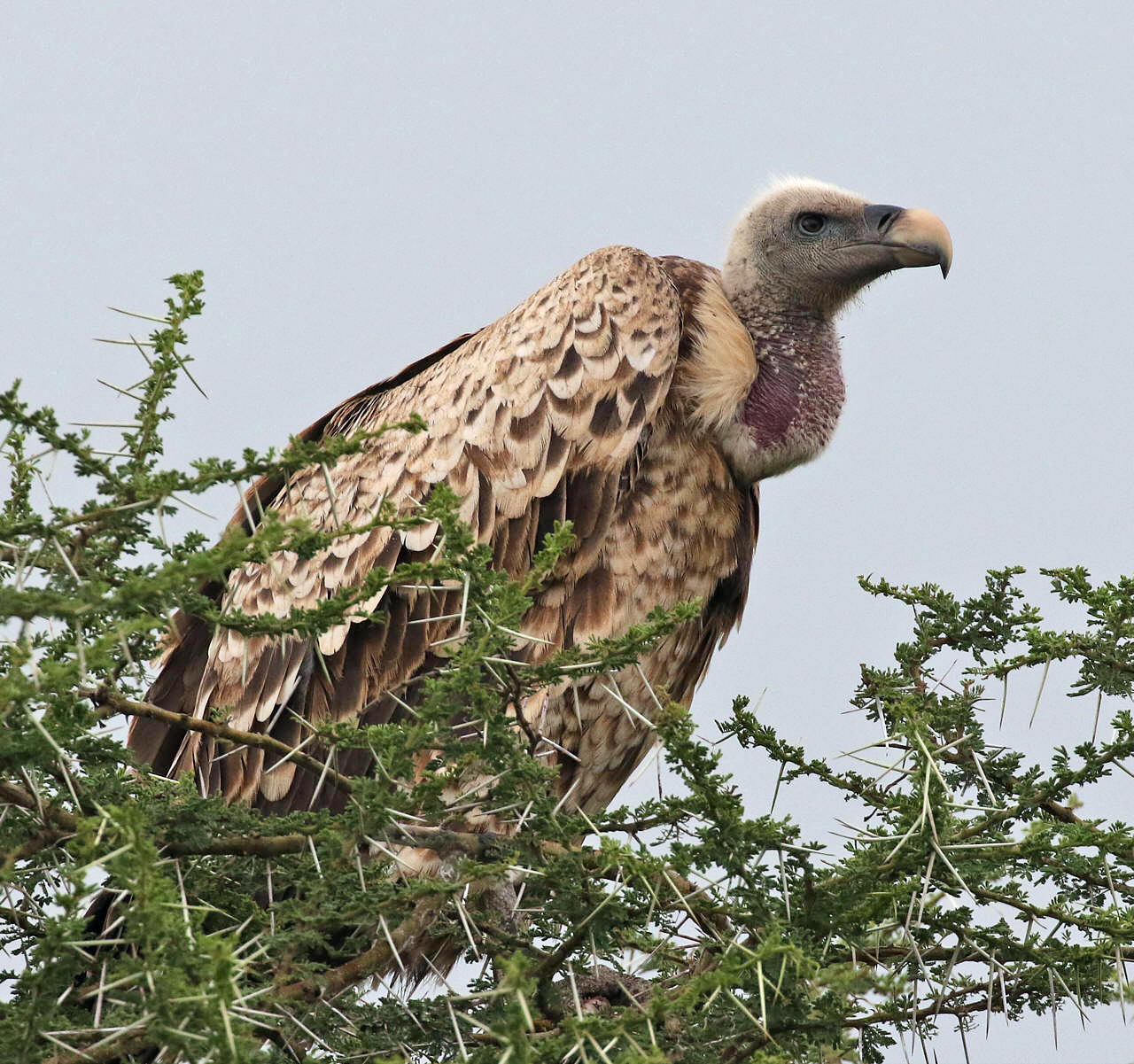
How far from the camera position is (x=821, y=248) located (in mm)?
5711

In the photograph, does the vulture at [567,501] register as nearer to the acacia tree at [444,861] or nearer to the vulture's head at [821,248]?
the vulture's head at [821,248]

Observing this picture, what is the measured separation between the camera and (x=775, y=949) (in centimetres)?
246

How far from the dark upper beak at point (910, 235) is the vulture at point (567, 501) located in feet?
0.08

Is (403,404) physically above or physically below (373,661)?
above

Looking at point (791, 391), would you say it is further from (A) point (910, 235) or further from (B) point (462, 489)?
(B) point (462, 489)

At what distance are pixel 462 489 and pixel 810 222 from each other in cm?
182

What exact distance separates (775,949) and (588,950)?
0.64m

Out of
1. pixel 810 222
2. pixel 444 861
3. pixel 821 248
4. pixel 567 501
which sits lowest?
pixel 444 861

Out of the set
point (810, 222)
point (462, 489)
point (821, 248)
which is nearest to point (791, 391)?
point (821, 248)

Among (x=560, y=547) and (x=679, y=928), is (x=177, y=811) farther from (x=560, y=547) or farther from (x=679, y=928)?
(x=679, y=928)

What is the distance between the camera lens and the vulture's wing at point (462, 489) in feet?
15.7

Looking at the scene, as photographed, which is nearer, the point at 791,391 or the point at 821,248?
the point at 791,391

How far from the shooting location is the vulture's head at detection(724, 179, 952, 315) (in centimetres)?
566

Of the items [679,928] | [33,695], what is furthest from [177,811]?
[679,928]
